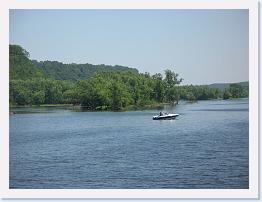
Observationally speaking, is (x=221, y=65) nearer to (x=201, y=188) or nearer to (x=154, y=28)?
(x=154, y=28)

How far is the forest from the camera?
484cm

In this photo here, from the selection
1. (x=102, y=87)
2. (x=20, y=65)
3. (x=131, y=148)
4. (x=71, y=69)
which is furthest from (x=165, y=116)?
(x=20, y=65)

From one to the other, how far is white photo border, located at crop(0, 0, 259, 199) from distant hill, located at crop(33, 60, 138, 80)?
374 mm

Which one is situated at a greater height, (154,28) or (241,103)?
(154,28)

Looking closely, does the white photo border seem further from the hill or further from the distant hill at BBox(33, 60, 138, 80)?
the distant hill at BBox(33, 60, 138, 80)

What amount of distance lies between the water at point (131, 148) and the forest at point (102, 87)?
0.29 feet

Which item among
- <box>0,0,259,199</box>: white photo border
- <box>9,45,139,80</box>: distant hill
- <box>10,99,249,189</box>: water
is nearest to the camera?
<box>0,0,259,199</box>: white photo border

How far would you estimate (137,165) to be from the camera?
4746 millimetres

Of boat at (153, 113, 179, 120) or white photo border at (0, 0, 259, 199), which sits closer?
white photo border at (0, 0, 259, 199)

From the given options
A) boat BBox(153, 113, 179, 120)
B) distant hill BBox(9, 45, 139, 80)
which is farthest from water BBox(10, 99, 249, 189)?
distant hill BBox(9, 45, 139, 80)

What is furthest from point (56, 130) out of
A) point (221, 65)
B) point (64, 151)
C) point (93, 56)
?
point (221, 65)
